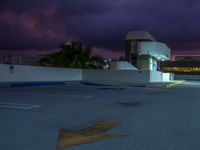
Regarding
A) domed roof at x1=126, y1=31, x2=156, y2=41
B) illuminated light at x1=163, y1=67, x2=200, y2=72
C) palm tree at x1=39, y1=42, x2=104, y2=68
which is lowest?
illuminated light at x1=163, y1=67, x2=200, y2=72

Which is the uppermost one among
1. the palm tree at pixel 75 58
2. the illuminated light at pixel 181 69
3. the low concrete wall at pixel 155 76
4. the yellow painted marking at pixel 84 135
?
the palm tree at pixel 75 58

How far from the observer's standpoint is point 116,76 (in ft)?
126

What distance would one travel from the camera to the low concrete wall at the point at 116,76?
120 ft

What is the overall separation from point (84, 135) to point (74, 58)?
133ft

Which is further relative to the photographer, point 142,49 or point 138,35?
point 138,35

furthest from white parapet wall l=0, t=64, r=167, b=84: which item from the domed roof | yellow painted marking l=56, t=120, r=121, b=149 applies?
yellow painted marking l=56, t=120, r=121, b=149

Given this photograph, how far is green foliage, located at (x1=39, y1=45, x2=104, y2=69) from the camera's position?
1799 inches

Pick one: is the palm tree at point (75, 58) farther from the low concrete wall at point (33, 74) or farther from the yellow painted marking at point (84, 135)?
the yellow painted marking at point (84, 135)

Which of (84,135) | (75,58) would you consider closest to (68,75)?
(75,58)

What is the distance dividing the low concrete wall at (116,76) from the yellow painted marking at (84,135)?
1171 inches

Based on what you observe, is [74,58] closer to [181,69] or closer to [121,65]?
[121,65]

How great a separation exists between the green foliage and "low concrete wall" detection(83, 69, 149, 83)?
16.9 feet

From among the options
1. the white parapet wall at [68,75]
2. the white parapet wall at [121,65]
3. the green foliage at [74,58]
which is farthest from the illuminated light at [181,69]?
the green foliage at [74,58]

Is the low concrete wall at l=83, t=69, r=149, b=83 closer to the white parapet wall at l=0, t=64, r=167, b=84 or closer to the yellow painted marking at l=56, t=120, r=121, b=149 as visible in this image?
the white parapet wall at l=0, t=64, r=167, b=84
